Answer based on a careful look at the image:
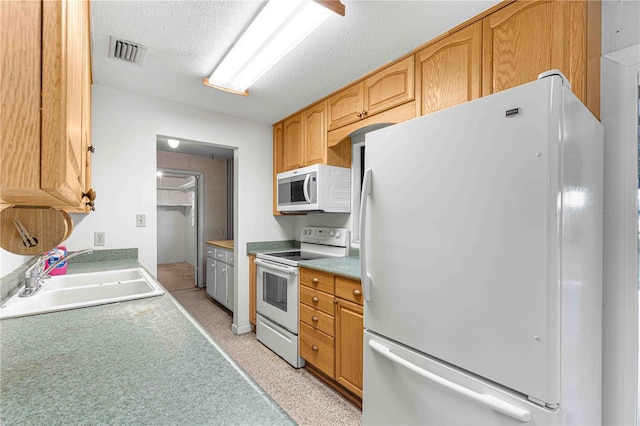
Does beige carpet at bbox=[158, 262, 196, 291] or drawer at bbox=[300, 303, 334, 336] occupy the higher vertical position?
drawer at bbox=[300, 303, 334, 336]

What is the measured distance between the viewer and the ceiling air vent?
68.8 inches

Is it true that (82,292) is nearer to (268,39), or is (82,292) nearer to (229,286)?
(268,39)

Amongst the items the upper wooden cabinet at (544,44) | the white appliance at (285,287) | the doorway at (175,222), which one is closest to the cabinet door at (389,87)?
the upper wooden cabinet at (544,44)

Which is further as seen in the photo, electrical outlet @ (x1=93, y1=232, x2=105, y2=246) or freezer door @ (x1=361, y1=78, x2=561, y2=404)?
electrical outlet @ (x1=93, y1=232, x2=105, y2=246)

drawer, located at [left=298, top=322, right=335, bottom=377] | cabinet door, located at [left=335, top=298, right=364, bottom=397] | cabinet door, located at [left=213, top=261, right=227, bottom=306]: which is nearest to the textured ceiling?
cabinet door, located at [left=335, top=298, right=364, bottom=397]

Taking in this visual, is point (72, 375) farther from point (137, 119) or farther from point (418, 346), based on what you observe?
point (137, 119)

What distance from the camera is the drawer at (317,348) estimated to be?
208 centimetres

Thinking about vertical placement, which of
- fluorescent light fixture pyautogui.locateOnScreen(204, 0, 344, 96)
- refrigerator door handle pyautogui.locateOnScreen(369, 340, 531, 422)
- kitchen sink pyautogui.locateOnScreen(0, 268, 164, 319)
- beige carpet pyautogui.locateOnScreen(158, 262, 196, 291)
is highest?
fluorescent light fixture pyautogui.locateOnScreen(204, 0, 344, 96)

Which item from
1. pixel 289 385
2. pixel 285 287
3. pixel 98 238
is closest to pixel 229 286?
pixel 285 287

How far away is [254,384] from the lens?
63cm

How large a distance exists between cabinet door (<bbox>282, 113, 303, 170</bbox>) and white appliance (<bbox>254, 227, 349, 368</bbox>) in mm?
734

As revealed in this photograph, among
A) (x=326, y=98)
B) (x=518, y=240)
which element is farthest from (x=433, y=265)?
(x=326, y=98)

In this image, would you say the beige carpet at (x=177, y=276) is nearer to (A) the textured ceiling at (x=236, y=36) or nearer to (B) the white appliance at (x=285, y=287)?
(B) the white appliance at (x=285, y=287)

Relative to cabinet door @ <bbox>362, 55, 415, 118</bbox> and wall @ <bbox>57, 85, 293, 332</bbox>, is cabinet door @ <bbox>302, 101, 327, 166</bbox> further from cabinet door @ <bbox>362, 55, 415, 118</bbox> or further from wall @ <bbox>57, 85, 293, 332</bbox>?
wall @ <bbox>57, 85, 293, 332</bbox>
